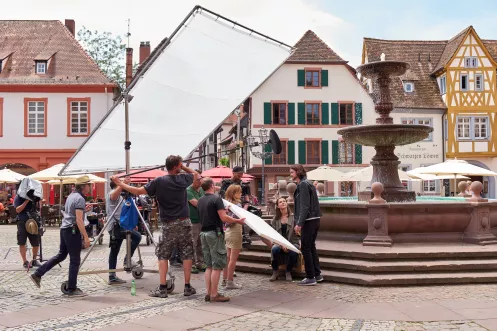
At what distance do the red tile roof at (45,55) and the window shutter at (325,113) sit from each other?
14.7m

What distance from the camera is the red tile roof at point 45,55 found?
37.9 meters

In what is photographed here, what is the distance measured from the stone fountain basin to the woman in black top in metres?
3.86

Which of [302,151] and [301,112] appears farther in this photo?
[301,112]

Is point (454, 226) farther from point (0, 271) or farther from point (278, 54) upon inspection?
point (0, 271)

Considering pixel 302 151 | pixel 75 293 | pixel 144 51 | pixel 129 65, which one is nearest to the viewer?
pixel 75 293

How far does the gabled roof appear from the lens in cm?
4275

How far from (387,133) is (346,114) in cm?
2996

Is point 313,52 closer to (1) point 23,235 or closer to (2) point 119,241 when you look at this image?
(1) point 23,235

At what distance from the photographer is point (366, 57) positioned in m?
45.8

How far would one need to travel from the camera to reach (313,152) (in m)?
42.2

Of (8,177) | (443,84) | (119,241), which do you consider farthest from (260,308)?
(443,84)

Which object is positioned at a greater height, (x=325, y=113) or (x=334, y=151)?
(x=325, y=113)

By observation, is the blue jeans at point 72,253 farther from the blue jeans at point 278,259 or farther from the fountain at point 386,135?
the fountain at point 386,135

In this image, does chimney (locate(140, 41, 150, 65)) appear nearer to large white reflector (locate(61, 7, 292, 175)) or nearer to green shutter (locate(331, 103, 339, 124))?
green shutter (locate(331, 103, 339, 124))
